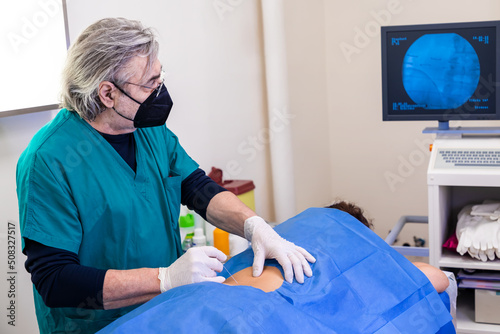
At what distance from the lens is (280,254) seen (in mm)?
1334

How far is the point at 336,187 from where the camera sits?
3670 millimetres

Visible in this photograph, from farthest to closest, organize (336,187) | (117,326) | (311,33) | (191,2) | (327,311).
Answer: (336,187) → (311,33) → (191,2) → (327,311) → (117,326)

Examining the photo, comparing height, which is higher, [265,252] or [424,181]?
[265,252]

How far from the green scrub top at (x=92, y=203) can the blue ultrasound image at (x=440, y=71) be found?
106 cm

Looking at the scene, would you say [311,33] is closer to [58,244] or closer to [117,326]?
[58,244]

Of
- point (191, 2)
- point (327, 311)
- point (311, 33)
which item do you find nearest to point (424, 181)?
point (311, 33)

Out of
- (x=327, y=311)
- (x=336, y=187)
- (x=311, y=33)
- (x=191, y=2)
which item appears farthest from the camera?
(x=336, y=187)

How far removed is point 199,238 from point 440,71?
109cm

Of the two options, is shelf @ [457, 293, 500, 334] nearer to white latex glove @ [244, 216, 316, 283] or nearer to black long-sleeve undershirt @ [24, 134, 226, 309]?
white latex glove @ [244, 216, 316, 283]

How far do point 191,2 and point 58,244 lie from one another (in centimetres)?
146

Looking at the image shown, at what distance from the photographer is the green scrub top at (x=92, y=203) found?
1330 millimetres

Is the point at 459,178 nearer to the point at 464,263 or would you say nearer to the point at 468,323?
the point at 464,263

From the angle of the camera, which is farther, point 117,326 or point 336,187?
point 336,187

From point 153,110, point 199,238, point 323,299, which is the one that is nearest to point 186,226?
point 199,238
